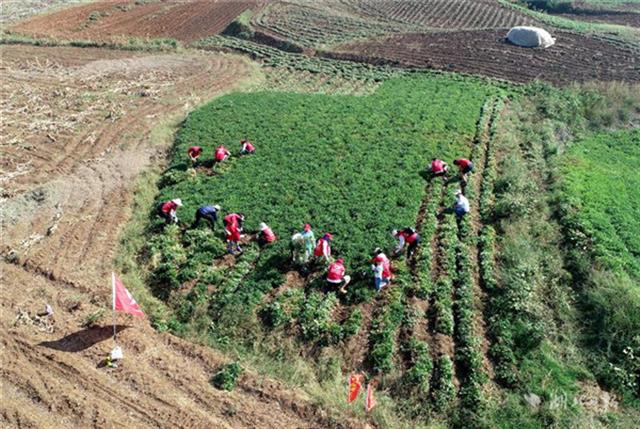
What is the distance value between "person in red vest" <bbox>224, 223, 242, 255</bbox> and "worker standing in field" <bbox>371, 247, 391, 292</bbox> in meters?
4.72

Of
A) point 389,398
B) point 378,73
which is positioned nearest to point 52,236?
point 389,398

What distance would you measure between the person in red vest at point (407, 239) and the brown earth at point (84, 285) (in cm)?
616

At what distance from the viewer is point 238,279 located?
15945mm

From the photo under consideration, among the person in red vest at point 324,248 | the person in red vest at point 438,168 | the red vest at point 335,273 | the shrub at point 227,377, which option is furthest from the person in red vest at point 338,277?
the person in red vest at point 438,168

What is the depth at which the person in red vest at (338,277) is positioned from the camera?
49.6 ft

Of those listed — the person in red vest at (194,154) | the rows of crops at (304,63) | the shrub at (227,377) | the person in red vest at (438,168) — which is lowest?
the shrub at (227,377)

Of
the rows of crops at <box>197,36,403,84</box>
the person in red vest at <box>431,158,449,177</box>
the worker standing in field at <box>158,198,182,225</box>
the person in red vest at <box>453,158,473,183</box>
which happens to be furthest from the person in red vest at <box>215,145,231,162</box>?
the rows of crops at <box>197,36,403,84</box>

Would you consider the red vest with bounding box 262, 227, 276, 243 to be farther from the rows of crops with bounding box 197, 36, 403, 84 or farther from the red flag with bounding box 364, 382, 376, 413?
the rows of crops with bounding box 197, 36, 403, 84

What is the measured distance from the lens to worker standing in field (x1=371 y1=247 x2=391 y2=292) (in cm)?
1514

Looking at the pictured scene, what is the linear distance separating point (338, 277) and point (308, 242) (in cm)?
165

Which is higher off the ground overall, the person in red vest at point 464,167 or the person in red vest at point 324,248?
the person in red vest at point 464,167

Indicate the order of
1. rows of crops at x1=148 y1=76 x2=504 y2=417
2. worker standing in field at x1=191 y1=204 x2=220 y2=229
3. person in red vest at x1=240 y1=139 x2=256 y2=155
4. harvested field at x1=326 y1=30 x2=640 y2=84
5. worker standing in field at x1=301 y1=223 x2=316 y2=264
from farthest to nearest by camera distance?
harvested field at x1=326 y1=30 x2=640 y2=84
person in red vest at x1=240 y1=139 x2=256 y2=155
worker standing in field at x1=191 y1=204 x2=220 y2=229
worker standing in field at x1=301 y1=223 x2=316 y2=264
rows of crops at x1=148 y1=76 x2=504 y2=417

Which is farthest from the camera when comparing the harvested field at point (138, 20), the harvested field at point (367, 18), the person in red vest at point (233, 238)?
the harvested field at point (367, 18)

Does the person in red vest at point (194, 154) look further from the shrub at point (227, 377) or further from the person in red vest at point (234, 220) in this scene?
the shrub at point (227, 377)
